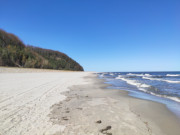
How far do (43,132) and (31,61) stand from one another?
46.6 meters

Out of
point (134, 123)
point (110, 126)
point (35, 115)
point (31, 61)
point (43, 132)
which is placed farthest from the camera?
point (31, 61)

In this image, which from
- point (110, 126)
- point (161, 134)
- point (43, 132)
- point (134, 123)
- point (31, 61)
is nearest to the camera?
point (43, 132)

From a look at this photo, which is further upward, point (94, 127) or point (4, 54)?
point (4, 54)

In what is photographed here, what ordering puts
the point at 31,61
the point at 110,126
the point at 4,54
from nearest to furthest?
the point at 110,126 < the point at 4,54 < the point at 31,61

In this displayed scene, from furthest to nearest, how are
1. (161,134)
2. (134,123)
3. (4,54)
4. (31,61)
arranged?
1. (31,61)
2. (4,54)
3. (134,123)
4. (161,134)

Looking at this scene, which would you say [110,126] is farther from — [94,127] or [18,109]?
[18,109]

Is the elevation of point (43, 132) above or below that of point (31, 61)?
below

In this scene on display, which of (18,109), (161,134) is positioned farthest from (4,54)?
(161,134)

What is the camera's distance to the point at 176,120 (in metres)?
3.39

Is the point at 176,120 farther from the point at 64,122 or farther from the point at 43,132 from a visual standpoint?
the point at 43,132

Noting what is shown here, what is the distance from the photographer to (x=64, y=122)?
2850 mm

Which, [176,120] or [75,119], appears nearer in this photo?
[75,119]

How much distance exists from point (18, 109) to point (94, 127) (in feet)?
10.0

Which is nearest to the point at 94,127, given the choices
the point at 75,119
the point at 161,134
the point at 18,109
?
the point at 75,119
